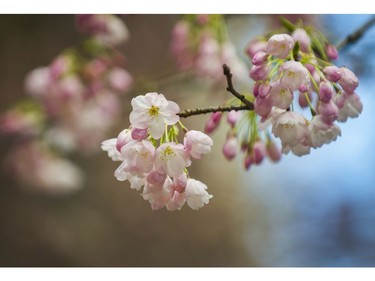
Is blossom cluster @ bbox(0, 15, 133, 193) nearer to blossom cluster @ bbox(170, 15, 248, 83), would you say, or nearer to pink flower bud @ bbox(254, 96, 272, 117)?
blossom cluster @ bbox(170, 15, 248, 83)

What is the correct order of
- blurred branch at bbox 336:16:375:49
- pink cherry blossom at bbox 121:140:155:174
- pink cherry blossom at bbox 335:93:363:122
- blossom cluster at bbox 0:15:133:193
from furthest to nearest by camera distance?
blossom cluster at bbox 0:15:133:193
blurred branch at bbox 336:16:375:49
pink cherry blossom at bbox 335:93:363:122
pink cherry blossom at bbox 121:140:155:174

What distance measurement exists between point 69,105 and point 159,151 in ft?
2.28

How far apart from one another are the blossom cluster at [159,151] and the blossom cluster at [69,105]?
0.57 meters

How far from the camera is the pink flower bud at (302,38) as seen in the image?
126 centimetres

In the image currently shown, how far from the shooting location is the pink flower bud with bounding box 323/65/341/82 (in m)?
1.12

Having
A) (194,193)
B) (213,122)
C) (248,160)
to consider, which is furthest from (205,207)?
(194,193)

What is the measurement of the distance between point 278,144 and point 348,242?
0.38 meters

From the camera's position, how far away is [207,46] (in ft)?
5.19

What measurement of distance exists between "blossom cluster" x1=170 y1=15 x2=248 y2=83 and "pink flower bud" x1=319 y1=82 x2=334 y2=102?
1.39 ft

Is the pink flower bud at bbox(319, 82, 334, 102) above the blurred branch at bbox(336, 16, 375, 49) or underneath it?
underneath

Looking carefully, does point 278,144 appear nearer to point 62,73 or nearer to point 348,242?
point 348,242

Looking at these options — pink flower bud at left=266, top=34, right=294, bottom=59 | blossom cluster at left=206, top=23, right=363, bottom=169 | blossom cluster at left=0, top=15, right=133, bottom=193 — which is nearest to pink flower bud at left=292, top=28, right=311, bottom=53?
blossom cluster at left=206, top=23, right=363, bottom=169
